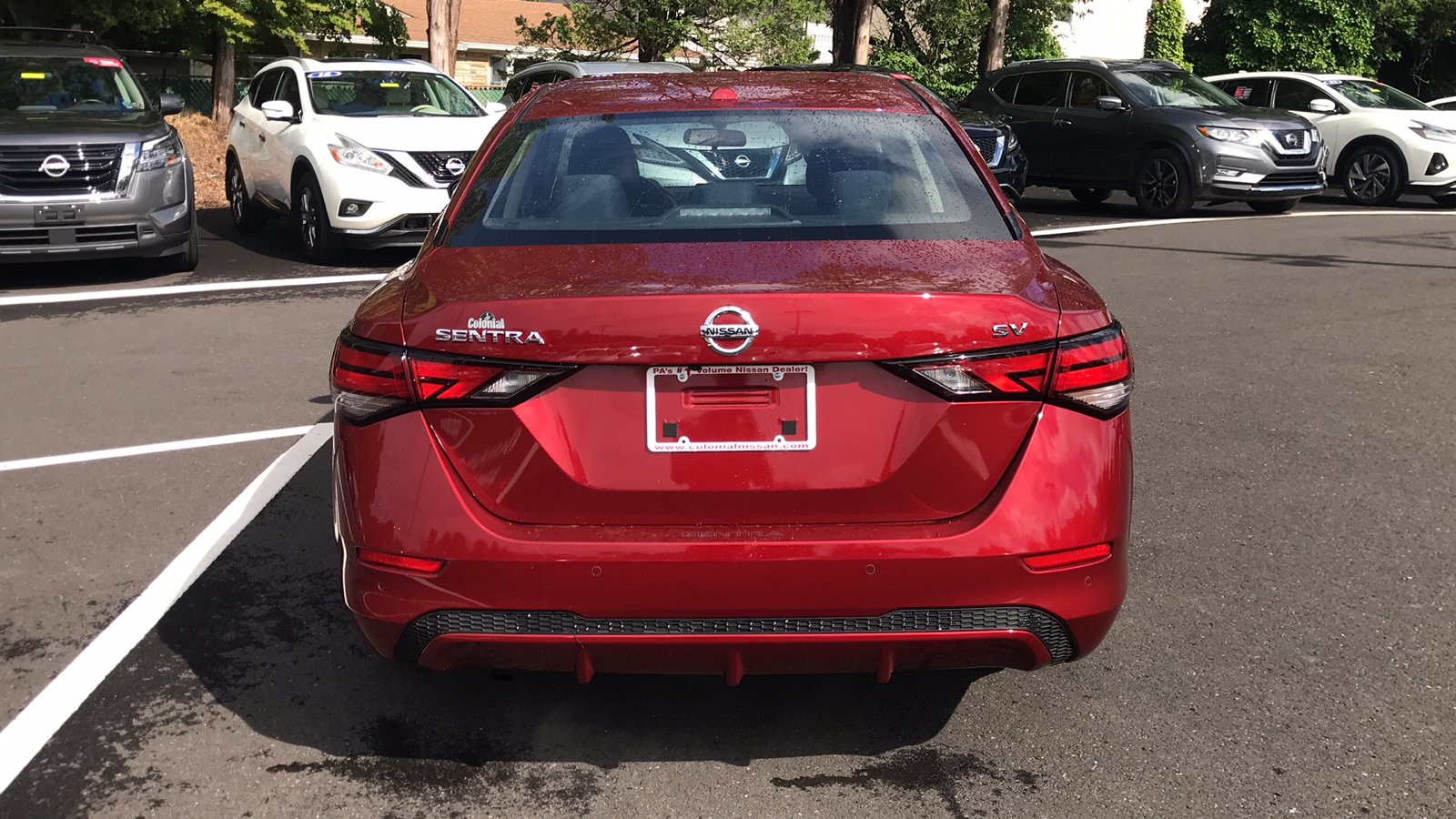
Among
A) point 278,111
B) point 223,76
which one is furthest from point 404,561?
point 223,76

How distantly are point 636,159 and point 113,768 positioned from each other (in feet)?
6.64

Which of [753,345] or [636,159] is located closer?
[753,345]

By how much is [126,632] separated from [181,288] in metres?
7.26

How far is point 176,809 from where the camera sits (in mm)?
3273

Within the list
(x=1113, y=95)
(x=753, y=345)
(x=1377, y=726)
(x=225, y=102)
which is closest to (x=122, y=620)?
(x=753, y=345)

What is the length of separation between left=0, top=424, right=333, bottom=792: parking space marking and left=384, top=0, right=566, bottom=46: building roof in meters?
40.7

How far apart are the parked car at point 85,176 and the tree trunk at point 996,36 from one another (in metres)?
21.2

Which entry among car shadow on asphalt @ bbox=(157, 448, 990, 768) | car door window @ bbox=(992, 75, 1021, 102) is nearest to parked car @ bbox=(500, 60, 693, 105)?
car door window @ bbox=(992, 75, 1021, 102)

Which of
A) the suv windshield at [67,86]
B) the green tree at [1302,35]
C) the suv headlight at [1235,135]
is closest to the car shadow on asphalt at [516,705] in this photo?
the suv windshield at [67,86]

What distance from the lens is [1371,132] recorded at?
1870cm

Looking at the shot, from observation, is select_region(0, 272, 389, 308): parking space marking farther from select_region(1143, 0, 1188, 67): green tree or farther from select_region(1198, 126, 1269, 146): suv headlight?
select_region(1143, 0, 1188, 67): green tree

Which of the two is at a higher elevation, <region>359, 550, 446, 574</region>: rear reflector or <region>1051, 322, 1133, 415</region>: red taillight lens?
<region>1051, 322, 1133, 415</region>: red taillight lens

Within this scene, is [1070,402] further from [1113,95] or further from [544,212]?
[1113,95]

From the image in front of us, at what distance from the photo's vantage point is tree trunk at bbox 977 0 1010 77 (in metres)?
29.9
